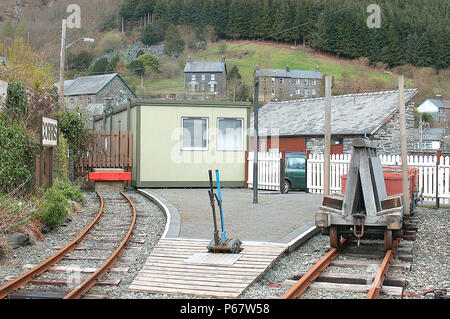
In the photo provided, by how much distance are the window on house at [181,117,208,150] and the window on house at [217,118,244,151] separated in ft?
1.77

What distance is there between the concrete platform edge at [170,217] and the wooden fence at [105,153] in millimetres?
4085

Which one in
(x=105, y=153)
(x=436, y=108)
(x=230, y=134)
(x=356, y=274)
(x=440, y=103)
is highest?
(x=440, y=103)

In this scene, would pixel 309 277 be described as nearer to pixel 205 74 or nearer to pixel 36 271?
pixel 36 271

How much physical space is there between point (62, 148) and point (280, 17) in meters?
→ 114

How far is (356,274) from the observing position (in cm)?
720

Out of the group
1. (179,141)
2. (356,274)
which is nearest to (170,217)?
(356,274)

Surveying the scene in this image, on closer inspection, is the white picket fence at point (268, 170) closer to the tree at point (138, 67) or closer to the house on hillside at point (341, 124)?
the house on hillside at point (341, 124)

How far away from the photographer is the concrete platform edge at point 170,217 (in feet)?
31.3

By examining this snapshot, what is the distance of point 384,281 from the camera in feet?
22.2

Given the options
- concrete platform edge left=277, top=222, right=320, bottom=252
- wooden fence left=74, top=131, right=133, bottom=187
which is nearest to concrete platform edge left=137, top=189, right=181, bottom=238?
concrete platform edge left=277, top=222, right=320, bottom=252

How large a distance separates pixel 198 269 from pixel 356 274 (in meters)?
2.15

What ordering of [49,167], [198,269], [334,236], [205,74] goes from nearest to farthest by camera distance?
[198,269] → [334,236] → [49,167] → [205,74]

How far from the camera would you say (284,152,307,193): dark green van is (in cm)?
2077
